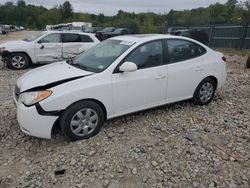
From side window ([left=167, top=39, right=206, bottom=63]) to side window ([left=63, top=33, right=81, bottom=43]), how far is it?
21.7ft

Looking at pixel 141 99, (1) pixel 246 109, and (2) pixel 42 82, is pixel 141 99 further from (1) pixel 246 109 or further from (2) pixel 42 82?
(1) pixel 246 109

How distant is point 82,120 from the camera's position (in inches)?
163

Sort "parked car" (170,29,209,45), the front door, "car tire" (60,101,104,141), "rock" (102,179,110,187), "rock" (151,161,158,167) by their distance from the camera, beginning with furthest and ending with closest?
"parked car" (170,29,209,45) → the front door → "car tire" (60,101,104,141) → "rock" (151,161,158,167) → "rock" (102,179,110,187)

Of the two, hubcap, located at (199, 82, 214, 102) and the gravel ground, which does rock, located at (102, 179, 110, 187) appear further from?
hubcap, located at (199, 82, 214, 102)

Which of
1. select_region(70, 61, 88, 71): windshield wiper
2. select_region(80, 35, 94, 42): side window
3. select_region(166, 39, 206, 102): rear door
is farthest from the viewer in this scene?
select_region(80, 35, 94, 42): side window

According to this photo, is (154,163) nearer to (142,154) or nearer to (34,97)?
(142,154)

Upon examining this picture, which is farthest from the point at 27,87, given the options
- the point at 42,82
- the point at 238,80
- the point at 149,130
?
the point at 238,80

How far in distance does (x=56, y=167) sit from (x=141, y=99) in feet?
6.03

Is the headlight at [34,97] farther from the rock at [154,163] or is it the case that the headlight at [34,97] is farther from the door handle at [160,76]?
the door handle at [160,76]

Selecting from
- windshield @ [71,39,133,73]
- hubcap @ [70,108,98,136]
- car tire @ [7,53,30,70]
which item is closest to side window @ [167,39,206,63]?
windshield @ [71,39,133,73]

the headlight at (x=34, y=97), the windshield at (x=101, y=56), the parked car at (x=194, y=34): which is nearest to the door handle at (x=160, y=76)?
the windshield at (x=101, y=56)

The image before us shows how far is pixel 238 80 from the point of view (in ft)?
27.8

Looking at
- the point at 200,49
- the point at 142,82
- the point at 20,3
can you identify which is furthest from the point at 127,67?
the point at 20,3

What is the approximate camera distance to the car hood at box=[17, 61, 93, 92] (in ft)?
13.4
